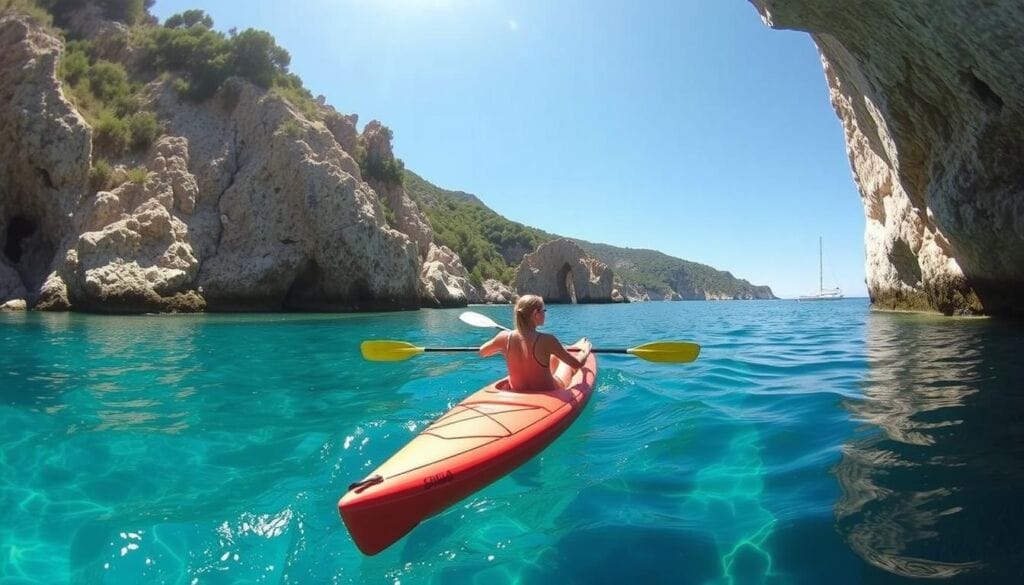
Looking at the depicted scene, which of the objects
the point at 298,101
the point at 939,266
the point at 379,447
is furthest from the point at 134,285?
Answer: the point at 939,266

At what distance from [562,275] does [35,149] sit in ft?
171

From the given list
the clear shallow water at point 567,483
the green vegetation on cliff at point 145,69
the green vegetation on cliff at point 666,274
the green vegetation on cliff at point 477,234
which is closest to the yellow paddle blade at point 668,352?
the clear shallow water at point 567,483

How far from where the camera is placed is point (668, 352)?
716 cm

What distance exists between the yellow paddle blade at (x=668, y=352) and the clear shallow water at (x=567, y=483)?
56cm

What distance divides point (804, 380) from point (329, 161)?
98.4 feet

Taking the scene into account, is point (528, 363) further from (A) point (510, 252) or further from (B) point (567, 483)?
(A) point (510, 252)

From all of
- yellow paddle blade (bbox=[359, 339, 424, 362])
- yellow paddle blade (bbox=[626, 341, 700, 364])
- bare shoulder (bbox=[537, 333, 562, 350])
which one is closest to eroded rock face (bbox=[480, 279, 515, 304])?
yellow paddle blade (bbox=[359, 339, 424, 362])

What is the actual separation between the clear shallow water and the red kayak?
290 mm

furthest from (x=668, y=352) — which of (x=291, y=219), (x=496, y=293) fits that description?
(x=496, y=293)

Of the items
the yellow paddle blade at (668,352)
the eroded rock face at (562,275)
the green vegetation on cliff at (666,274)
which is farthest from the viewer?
the green vegetation on cliff at (666,274)

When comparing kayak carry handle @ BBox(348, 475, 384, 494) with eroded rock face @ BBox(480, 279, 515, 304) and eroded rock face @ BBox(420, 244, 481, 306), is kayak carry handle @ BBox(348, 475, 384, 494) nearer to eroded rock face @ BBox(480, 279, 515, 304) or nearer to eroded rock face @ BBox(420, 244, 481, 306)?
eroded rock face @ BBox(420, 244, 481, 306)

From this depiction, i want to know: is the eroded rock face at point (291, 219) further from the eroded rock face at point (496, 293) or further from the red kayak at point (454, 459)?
the eroded rock face at point (496, 293)

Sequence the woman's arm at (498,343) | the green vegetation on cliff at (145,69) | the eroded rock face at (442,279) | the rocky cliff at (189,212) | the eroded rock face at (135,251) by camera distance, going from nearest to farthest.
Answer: the woman's arm at (498,343) → the eroded rock face at (135,251) → the rocky cliff at (189,212) → the green vegetation on cliff at (145,69) → the eroded rock face at (442,279)

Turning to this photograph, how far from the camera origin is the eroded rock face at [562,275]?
6681cm
